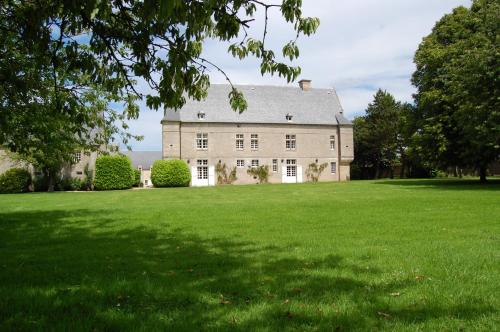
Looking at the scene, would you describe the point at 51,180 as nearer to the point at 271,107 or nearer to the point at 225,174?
the point at 225,174

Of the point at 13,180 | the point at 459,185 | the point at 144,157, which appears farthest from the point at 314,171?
the point at 144,157

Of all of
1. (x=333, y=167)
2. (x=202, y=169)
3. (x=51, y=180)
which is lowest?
(x=51, y=180)

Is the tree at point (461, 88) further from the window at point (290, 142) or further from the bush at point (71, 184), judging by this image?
the bush at point (71, 184)

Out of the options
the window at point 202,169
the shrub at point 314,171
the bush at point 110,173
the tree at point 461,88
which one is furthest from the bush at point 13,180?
the tree at point 461,88

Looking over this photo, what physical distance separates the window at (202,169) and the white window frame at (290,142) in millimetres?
9058

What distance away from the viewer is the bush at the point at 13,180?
122 feet

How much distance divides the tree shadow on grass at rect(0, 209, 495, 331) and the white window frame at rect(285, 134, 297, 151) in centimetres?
3882

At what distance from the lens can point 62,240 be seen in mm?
8656

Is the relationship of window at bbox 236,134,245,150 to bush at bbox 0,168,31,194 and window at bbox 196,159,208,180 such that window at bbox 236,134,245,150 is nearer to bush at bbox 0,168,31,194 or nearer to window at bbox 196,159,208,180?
window at bbox 196,159,208,180

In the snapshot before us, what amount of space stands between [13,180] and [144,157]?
132ft

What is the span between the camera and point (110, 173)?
37.8 m

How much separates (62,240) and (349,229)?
601cm

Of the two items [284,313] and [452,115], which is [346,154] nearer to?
[452,115]

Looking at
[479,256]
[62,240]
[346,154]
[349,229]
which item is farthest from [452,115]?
[62,240]
